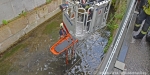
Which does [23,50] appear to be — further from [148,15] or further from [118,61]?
[148,15]

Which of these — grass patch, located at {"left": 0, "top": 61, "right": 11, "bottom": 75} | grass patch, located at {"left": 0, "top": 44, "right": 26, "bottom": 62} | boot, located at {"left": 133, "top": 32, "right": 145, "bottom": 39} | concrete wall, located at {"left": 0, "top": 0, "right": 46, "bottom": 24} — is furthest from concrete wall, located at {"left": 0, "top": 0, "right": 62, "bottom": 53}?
boot, located at {"left": 133, "top": 32, "right": 145, "bottom": 39}

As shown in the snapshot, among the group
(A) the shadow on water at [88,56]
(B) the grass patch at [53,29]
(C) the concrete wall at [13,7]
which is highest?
(C) the concrete wall at [13,7]

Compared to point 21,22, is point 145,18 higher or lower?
higher

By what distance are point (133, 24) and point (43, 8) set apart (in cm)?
489

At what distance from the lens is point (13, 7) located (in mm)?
5922

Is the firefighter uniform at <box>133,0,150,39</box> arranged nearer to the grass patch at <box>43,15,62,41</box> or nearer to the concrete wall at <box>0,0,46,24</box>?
the grass patch at <box>43,15,62,41</box>

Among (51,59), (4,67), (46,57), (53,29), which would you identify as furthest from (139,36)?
(4,67)

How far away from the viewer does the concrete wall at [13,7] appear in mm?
5527

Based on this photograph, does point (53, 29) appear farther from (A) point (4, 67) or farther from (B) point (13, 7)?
(A) point (4, 67)

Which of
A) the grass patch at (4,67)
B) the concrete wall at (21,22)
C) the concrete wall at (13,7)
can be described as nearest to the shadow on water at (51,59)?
the grass patch at (4,67)

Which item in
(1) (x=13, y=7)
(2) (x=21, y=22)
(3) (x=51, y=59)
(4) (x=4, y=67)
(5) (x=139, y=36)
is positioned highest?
(1) (x=13, y=7)

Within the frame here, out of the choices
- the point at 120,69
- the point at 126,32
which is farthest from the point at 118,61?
the point at 126,32

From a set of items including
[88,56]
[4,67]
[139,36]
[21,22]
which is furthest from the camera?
[21,22]

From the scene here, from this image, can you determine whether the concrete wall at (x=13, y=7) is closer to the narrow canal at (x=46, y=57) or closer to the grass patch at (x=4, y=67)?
the narrow canal at (x=46, y=57)
